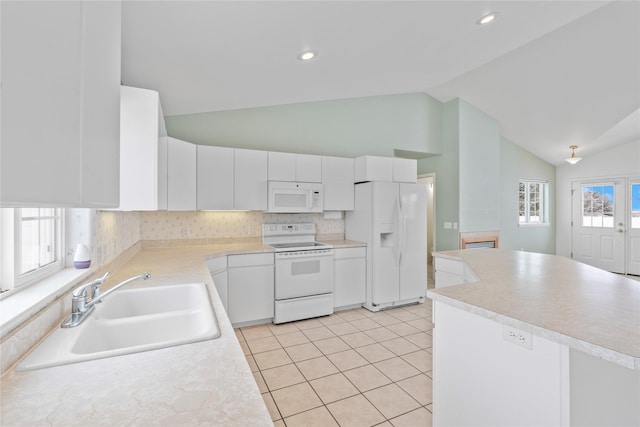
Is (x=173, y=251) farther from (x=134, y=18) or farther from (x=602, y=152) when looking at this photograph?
(x=602, y=152)

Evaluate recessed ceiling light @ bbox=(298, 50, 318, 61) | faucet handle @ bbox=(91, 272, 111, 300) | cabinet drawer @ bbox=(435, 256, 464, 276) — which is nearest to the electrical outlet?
cabinet drawer @ bbox=(435, 256, 464, 276)

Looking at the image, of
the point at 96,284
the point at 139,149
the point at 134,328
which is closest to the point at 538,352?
the point at 134,328

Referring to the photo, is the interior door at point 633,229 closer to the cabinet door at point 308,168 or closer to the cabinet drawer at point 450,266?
the cabinet drawer at point 450,266

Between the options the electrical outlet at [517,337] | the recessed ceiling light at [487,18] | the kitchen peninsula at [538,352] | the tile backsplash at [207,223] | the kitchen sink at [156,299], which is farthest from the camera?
the tile backsplash at [207,223]

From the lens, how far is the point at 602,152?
6.21m

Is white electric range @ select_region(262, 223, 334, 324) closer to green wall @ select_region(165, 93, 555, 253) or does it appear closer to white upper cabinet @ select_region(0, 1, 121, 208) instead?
green wall @ select_region(165, 93, 555, 253)

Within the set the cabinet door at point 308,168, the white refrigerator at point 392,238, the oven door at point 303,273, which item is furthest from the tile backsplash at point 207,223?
the white refrigerator at point 392,238

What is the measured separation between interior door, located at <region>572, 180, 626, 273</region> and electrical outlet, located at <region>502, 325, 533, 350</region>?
22.9ft

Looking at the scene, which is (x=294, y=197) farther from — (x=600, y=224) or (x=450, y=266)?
(x=600, y=224)

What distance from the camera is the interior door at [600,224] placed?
5969mm

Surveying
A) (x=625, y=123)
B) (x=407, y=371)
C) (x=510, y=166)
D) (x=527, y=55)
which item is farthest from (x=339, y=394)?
(x=625, y=123)

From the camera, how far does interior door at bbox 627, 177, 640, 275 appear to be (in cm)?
573

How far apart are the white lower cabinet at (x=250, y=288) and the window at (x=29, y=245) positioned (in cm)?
176

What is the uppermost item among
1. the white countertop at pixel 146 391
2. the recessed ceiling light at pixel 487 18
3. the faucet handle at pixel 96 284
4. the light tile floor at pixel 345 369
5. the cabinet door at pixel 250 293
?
the recessed ceiling light at pixel 487 18
